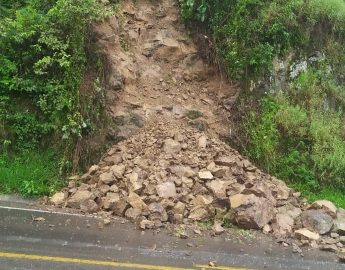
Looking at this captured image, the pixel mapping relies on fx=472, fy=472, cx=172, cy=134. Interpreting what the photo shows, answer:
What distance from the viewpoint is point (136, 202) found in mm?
8102

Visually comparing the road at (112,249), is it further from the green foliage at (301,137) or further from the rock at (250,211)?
the green foliage at (301,137)

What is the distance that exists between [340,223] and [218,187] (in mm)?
2289

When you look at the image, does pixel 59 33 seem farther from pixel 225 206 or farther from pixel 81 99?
pixel 225 206

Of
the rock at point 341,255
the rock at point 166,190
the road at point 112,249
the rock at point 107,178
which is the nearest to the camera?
the road at point 112,249

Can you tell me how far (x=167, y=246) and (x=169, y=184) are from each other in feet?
5.12

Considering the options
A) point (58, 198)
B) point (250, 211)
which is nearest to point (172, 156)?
point (250, 211)

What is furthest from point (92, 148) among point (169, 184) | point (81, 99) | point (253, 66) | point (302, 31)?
point (302, 31)

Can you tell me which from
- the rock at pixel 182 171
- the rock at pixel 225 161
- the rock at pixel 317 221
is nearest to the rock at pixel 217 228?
the rock at pixel 182 171

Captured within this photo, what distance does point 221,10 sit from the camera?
1122 centimetres

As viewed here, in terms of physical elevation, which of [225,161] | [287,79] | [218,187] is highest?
[287,79]

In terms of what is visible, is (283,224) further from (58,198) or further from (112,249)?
(58,198)

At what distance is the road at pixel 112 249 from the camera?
6.29m

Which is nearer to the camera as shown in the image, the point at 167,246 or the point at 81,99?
the point at 167,246

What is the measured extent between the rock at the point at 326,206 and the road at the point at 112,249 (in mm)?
1164
